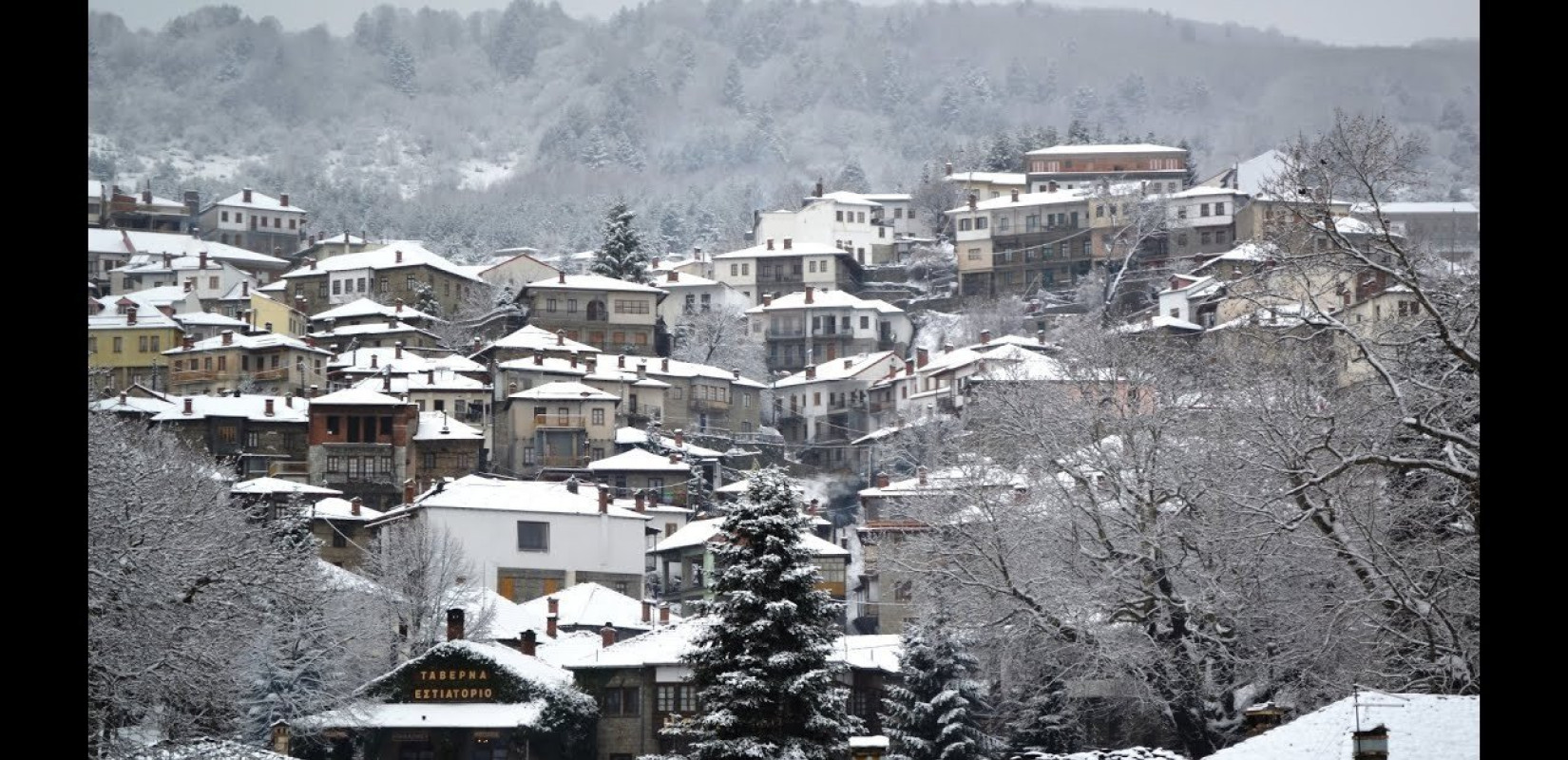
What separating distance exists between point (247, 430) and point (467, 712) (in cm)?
2975

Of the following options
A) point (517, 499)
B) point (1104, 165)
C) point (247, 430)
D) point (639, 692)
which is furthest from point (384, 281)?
point (639, 692)

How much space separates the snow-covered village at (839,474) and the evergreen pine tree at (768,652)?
0.19 ft

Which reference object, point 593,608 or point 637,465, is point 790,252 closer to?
point 637,465

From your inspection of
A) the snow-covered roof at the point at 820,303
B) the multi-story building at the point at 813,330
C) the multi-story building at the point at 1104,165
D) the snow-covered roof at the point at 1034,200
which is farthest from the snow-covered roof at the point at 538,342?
the multi-story building at the point at 1104,165

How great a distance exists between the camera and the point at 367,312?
86.1 meters

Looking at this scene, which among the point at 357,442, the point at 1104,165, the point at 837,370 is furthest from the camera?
the point at 1104,165

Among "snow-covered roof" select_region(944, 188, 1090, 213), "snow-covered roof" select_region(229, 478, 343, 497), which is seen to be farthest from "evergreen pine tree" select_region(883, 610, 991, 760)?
"snow-covered roof" select_region(944, 188, 1090, 213)

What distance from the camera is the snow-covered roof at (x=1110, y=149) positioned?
110m

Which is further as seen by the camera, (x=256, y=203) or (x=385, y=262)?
(x=256, y=203)

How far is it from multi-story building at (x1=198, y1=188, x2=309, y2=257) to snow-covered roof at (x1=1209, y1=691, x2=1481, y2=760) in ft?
353

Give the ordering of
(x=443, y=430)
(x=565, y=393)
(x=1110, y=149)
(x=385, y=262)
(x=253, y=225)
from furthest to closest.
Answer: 1. (x=253, y=225)
2. (x=1110, y=149)
3. (x=385, y=262)
4. (x=565, y=393)
5. (x=443, y=430)

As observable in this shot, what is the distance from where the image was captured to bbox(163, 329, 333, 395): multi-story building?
251 feet

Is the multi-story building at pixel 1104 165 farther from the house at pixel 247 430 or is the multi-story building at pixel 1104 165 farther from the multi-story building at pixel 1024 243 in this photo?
the house at pixel 247 430
